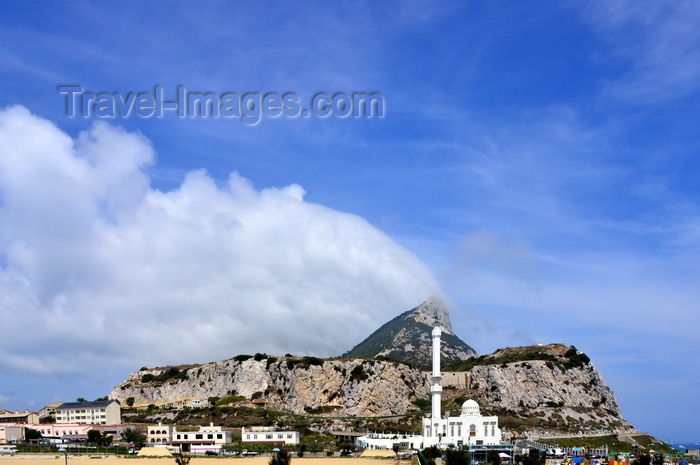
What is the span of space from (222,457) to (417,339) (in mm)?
107625

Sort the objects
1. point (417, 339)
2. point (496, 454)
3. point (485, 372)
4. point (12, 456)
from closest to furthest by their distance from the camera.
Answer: point (496, 454), point (12, 456), point (485, 372), point (417, 339)

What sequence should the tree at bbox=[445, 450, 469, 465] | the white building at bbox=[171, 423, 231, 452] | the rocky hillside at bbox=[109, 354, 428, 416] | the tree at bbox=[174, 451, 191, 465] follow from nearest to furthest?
the tree at bbox=[445, 450, 469, 465]
the tree at bbox=[174, 451, 191, 465]
the white building at bbox=[171, 423, 231, 452]
the rocky hillside at bbox=[109, 354, 428, 416]

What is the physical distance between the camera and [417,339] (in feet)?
580

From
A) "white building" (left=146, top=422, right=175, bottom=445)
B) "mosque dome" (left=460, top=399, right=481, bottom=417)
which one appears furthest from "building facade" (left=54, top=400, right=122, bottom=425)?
"mosque dome" (left=460, top=399, right=481, bottom=417)

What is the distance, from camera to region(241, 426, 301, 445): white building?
3263 inches

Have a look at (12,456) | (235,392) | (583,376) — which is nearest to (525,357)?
(583,376)

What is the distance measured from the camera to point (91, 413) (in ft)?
318

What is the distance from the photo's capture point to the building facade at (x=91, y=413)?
96.3m

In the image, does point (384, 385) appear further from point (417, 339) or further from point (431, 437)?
point (417, 339)

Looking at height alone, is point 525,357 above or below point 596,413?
above

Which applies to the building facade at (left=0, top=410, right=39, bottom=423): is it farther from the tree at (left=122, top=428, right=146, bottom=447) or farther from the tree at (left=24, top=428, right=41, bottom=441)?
the tree at (left=122, top=428, right=146, bottom=447)

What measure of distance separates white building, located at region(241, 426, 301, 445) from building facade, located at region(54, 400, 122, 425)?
72.7 feet

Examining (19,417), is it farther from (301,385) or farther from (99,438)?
(301,385)

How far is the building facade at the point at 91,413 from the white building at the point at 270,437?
22156mm
